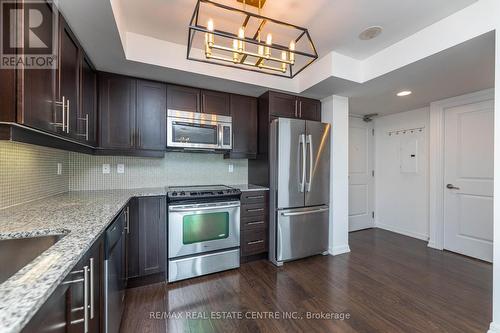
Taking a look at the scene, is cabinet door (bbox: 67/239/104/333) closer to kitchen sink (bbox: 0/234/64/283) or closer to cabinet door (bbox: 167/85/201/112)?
kitchen sink (bbox: 0/234/64/283)

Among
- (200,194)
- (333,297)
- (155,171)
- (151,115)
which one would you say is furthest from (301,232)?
(151,115)

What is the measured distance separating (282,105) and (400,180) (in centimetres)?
283

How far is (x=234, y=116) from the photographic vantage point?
3061mm

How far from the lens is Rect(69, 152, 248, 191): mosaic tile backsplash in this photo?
8.34 ft

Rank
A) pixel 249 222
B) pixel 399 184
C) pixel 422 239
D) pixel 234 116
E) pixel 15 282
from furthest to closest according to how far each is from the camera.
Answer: pixel 399 184
pixel 422 239
pixel 234 116
pixel 249 222
pixel 15 282

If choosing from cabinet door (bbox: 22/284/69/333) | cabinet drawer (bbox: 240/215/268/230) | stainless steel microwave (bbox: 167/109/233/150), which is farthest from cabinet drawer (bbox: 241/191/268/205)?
cabinet door (bbox: 22/284/69/333)

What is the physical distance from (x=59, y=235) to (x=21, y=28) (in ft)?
3.37

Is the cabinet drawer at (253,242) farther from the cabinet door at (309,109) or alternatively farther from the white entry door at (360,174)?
the white entry door at (360,174)

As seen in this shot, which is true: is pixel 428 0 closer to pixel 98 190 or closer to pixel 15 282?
pixel 15 282

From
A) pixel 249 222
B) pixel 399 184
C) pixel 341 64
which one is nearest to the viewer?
pixel 341 64

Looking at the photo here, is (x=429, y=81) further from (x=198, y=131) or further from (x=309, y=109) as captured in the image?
(x=198, y=131)

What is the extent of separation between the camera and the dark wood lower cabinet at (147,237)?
2246 millimetres

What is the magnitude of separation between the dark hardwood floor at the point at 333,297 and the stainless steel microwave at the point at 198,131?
1565mm

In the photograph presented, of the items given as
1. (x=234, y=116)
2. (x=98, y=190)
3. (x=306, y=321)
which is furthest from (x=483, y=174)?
(x=98, y=190)
